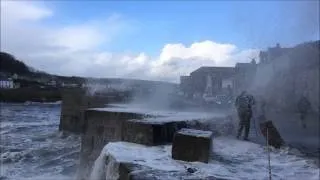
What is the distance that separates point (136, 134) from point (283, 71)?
2294 cm

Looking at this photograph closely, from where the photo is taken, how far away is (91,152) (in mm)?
10172

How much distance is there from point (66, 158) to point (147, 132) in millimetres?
8093

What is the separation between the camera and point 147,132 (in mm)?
6953

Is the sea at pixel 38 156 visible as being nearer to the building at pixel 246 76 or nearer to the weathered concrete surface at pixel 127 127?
the weathered concrete surface at pixel 127 127

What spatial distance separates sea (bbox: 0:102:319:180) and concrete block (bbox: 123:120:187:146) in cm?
91

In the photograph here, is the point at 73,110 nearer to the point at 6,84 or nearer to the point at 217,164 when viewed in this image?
the point at 217,164

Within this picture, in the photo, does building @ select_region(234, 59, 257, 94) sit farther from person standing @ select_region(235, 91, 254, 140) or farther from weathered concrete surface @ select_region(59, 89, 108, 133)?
person standing @ select_region(235, 91, 254, 140)

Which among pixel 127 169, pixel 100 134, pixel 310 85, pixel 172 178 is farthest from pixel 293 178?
pixel 310 85

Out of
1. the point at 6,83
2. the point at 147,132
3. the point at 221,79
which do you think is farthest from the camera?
the point at 6,83

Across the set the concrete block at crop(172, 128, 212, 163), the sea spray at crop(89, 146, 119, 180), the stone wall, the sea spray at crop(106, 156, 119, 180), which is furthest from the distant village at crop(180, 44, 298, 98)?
the sea spray at crop(106, 156, 119, 180)

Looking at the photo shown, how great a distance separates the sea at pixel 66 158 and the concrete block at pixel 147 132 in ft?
2.99

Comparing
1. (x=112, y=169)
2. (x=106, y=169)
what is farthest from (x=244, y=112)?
(x=112, y=169)

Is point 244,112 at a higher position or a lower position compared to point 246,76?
lower

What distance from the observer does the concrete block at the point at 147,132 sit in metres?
6.93
